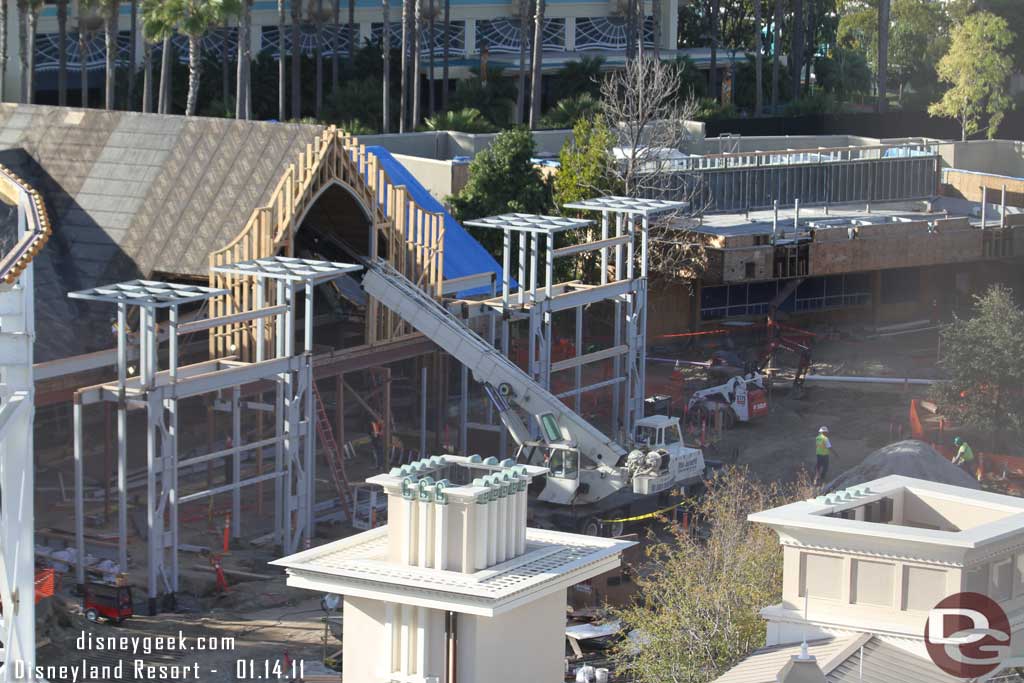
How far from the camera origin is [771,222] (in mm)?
69625

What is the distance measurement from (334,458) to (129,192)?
34.6ft

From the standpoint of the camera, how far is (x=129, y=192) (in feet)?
169

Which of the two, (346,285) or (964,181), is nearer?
(346,285)

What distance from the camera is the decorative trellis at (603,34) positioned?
125 meters

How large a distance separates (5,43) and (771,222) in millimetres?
47660

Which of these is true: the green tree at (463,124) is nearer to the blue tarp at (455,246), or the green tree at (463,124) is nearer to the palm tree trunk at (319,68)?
the palm tree trunk at (319,68)

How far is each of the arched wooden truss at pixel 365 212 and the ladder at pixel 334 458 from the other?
90.3 inches

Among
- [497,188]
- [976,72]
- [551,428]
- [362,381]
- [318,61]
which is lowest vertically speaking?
[362,381]

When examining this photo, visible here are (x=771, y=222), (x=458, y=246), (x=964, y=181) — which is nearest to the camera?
(x=458, y=246)

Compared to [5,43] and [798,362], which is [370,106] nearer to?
[5,43]

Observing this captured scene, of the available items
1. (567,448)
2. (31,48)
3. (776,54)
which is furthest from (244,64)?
(776,54)

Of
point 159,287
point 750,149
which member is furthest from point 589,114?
point 159,287

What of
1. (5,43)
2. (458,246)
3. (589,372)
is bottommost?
(589,372)

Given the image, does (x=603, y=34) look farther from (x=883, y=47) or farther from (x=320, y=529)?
(x=320, y=529)
